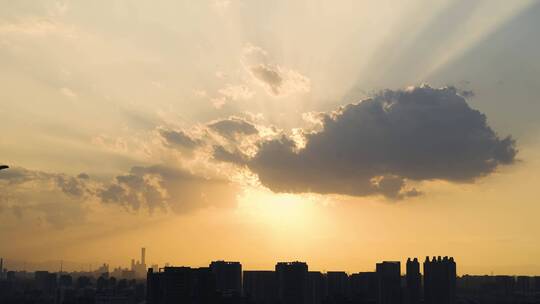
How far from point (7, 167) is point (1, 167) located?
1.51 meters

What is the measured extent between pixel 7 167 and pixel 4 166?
57.3 inches

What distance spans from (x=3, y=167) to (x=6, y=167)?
0.82 meters

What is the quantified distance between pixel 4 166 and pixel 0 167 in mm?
509

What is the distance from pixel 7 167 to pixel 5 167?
2.46 ft

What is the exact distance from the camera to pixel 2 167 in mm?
87875

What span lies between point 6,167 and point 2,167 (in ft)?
3.12

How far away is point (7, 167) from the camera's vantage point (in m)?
89.2

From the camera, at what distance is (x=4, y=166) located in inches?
3457

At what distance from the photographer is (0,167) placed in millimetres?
87750

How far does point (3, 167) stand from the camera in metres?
88.0

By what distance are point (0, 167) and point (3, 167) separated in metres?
0.38

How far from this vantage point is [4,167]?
88.2m

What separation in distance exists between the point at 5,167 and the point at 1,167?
2.57 feet
